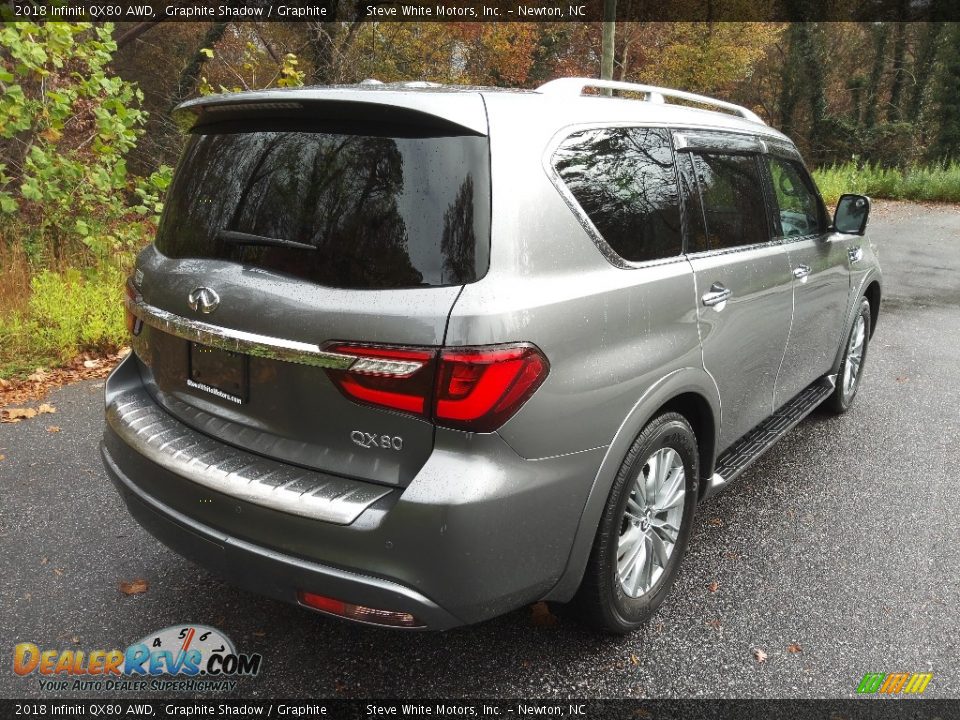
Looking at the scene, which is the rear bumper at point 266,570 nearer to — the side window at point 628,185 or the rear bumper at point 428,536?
the rear bumper at point 428,536

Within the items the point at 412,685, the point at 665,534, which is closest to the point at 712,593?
the point at 665,534

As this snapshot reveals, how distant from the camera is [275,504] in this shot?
206 cm

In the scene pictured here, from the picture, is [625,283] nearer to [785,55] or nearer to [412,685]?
[412,685]

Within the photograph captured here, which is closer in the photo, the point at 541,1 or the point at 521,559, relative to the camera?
the point at 521,559

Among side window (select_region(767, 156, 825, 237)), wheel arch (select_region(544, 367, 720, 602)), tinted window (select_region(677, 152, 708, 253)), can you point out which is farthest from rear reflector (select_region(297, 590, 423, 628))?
side window (select_region(767, 156, 825, 237))

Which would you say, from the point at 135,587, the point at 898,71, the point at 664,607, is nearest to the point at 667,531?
the point at 664,607

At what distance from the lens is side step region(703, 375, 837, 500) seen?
315cm

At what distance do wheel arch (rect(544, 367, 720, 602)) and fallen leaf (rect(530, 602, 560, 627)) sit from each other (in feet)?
1.66

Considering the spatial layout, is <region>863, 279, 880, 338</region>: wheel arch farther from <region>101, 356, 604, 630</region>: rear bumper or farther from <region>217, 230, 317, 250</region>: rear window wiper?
<region>217, 230, 317, 250</region>: rear window wiper

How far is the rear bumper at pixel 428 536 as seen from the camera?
1938mm

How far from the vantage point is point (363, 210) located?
208cm

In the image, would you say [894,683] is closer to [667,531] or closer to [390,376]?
[667,531]

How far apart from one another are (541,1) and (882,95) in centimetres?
2070

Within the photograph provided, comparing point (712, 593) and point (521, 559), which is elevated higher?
point (521, 559)
